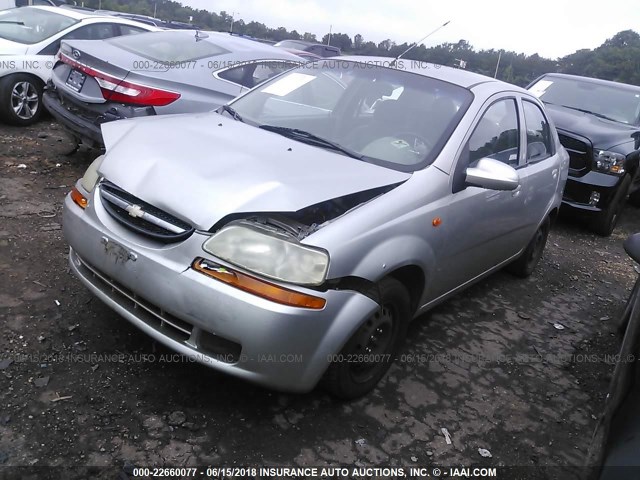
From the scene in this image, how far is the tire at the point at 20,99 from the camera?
21.3 feet

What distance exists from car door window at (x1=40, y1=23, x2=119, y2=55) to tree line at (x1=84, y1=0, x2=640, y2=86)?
327cm

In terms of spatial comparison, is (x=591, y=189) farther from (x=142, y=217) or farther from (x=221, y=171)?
(x=142, y=217)

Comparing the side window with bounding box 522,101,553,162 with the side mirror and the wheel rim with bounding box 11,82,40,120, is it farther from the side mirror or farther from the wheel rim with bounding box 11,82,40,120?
the wheel rim with bounding box 11,82,40,120

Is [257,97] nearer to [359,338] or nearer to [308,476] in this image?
[359,338]

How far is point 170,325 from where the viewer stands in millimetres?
2484

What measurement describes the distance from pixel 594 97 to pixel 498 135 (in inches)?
207

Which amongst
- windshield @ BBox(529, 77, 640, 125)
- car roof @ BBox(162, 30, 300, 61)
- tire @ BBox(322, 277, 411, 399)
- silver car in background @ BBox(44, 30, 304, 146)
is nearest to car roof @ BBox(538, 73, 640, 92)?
windshield @ BBox(529, 77, 640, 125)

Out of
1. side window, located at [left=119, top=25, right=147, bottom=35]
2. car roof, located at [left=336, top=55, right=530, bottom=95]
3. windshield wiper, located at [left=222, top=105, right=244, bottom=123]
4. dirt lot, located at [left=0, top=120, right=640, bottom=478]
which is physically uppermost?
car roof, located at [left=336, top=55, right=530, bottom=95]

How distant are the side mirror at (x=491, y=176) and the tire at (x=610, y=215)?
4.28 m

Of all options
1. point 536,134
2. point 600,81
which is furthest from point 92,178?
point 600,81

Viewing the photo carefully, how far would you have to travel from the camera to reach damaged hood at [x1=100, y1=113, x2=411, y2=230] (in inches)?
96.0

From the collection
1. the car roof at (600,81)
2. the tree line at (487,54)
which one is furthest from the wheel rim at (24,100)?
the car roof at (600,81)

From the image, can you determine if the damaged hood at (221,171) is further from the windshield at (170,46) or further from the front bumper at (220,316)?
the windshield at (170,46)

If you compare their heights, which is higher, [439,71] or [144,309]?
[439,71]
